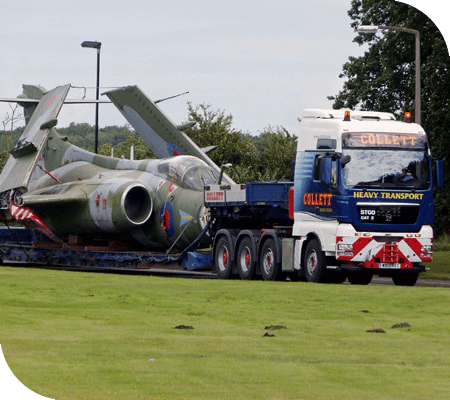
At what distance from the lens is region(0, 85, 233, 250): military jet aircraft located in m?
35.6

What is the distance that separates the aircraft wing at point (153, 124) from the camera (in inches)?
1619

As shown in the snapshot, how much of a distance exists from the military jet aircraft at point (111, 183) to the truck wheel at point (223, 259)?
1.37 m

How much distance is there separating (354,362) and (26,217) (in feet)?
95.2

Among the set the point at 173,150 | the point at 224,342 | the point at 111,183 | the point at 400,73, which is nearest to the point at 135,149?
the point at 400,73

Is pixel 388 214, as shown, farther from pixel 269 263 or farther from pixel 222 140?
pixel 222 140

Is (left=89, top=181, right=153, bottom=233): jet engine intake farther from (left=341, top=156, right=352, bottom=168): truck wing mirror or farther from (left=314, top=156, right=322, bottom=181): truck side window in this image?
(left=341, top=156, right=352, bottom=168): truck wing mirror

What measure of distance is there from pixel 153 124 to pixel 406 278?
15.0 metres

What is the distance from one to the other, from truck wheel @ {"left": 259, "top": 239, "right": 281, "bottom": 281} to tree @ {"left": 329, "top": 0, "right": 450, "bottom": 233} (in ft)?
45.5

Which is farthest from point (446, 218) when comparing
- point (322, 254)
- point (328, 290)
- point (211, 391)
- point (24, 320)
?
point (211, 391)

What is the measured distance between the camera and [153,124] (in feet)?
137

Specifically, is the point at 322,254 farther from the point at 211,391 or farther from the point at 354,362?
the point at 211,391

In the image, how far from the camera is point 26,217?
41.1 meters

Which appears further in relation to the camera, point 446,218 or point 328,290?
point 446,218

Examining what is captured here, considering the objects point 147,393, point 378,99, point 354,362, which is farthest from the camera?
point 378,99
